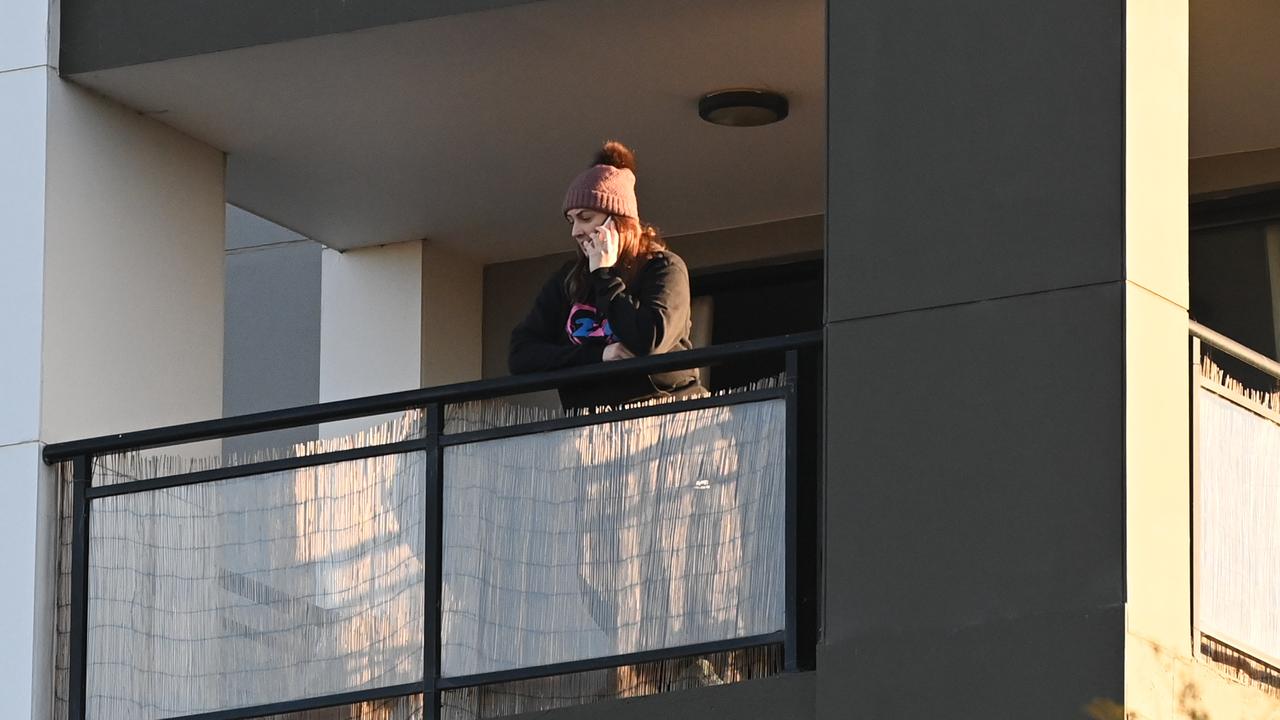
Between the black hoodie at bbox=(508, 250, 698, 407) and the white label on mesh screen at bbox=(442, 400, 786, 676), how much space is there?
0.23m

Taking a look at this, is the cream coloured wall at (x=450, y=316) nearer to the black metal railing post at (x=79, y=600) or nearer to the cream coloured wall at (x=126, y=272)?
the cream coloured wall at (x=126, y=272)

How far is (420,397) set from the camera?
8.58 metres

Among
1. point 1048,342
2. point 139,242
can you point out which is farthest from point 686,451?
point 139,242

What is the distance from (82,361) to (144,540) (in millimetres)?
911

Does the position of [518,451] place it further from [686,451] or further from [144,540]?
[144,540]

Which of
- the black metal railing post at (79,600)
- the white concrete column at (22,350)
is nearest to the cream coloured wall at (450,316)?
the white concrete column at (22,350)

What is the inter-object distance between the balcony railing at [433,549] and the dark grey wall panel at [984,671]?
13.1 inches

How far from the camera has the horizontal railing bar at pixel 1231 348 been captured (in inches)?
309

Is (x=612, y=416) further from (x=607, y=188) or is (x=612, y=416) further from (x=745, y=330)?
(x=745, y=330)

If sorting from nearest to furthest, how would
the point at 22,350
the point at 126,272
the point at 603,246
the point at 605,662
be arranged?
the point at 605,662 → the point at 603,246 → the point at 22,350 → the point at 126,272

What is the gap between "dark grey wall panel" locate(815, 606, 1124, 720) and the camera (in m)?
7.15

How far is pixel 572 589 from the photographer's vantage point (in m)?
8.22

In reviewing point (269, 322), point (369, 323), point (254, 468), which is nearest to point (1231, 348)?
point (254, 468)

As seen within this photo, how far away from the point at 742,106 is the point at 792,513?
2.63 meters
